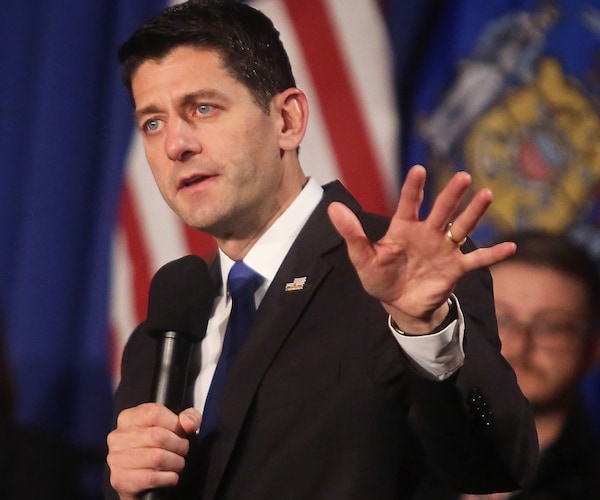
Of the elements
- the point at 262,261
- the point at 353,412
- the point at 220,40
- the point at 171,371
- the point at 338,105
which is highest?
the point at 338,105

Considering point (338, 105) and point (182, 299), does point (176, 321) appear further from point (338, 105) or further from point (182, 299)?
point (338, 105)

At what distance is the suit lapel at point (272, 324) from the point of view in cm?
121

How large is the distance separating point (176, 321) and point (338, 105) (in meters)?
1.38

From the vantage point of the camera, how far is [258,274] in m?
1.39

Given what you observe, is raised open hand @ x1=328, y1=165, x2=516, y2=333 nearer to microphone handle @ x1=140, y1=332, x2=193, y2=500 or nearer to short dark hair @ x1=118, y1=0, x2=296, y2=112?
microphone handle @ x1=140, y1=332, x2=193, y2=500

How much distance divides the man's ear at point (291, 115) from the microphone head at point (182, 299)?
0.25m

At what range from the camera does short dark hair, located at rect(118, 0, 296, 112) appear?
1.46 metres

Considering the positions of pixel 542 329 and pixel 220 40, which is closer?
pixel 220 40

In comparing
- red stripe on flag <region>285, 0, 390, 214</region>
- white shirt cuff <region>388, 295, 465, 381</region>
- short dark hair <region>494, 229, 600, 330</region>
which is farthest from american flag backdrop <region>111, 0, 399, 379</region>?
white shirt cuff <region>388, 295, 465, 381</region>

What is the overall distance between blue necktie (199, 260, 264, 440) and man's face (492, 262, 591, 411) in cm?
82

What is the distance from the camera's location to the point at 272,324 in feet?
4.15

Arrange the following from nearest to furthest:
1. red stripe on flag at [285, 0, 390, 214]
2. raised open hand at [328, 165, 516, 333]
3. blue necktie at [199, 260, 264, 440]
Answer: raised open hand at [328, 165, 516, 333] < blue necktie at [199, 260, 264, 440] < red stripe on flag at [285, 0, 390, 214]

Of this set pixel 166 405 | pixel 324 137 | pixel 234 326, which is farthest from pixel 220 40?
pixel 324 137

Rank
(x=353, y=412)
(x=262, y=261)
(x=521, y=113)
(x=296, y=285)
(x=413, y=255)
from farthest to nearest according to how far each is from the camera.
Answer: (x=521, y=113) → (x=262, y=261) → (x=296, y=285) → (x=353, y=412) → (x=413, y=255)
